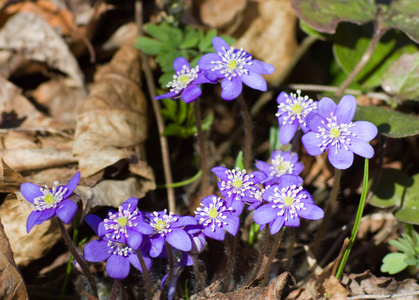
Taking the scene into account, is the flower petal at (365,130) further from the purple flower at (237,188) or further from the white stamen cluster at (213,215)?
the white stamen cluster at (213,215)

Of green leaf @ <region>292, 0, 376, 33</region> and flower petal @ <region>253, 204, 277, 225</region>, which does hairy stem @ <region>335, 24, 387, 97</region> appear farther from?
flower petal @ <region>253, 204, 277, 225</region>

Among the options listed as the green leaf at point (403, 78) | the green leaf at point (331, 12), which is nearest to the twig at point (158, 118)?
the green leaf at point (331, 12)

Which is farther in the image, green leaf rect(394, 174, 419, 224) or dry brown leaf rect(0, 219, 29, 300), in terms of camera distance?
green leaf rect(394, 174, 419, 224)

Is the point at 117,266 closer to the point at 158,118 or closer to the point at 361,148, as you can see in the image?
the point at 361,148

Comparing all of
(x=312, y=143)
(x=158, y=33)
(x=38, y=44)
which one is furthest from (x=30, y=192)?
(x=38, y=44)

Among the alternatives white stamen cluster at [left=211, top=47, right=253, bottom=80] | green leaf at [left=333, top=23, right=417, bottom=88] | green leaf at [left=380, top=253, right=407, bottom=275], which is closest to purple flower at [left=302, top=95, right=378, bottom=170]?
white stamen cluster at [left=211, top=47, right=253, bottom=80]

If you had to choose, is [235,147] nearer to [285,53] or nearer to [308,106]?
[285,53]
